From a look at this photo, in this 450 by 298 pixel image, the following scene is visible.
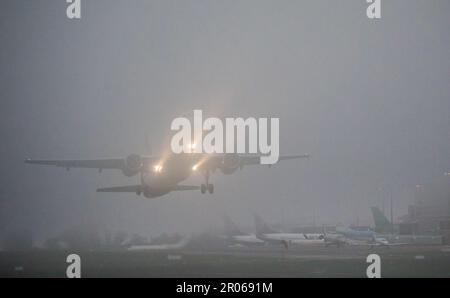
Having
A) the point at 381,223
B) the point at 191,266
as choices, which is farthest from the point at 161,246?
the point at 381,223

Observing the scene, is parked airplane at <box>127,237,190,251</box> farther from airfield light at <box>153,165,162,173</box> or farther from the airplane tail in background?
the airplane tail in background

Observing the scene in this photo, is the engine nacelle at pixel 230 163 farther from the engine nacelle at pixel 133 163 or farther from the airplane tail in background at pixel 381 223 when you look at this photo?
the airplane tail in background at pixel 381 223

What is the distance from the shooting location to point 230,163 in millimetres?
21422

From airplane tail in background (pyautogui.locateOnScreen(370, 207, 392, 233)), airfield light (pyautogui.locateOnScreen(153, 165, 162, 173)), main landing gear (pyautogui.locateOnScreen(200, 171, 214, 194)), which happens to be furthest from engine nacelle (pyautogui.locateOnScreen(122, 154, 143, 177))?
airplane tail in background (pyautogui.locateOnScreen(370, 207, 392, 233))

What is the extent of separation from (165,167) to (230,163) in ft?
8.31

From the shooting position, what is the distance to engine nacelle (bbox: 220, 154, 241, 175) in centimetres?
2133

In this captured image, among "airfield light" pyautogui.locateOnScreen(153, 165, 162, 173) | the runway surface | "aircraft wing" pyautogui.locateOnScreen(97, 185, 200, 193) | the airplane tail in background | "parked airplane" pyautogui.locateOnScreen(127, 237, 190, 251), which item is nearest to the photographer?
the runway surface

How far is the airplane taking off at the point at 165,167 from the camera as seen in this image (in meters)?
21.3

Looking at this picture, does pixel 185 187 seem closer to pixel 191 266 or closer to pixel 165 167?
pixel 165 167

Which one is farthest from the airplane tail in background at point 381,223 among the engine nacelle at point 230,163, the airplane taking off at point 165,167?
the engine nacelle at point 230,163
